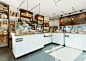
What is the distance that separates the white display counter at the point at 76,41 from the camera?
295 centimetres

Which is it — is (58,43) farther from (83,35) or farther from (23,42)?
(23,42)

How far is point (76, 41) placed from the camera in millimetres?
3209

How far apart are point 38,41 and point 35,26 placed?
0.98 m

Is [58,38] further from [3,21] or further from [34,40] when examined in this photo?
[3,21]

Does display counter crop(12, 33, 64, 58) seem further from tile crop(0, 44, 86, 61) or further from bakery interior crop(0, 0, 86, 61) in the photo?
tile crop(0, 44, 86, 61)

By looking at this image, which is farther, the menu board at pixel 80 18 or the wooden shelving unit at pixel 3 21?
the menu board at pixel 80 18

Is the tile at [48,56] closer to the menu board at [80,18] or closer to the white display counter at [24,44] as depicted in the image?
the white display counter at [24,44]

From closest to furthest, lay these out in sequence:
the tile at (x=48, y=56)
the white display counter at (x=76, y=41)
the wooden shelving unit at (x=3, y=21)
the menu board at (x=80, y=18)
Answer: the tile at (x=48, y=56) → the white display counter at (x=76, y=41) → the wooden shelving unit at (x=3, y=21) → the menu board at (x=80, y=18)

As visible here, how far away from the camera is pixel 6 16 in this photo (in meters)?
3.66

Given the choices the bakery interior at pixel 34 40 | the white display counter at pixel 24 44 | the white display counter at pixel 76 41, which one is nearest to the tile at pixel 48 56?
the bakery interior at pixel 34 40

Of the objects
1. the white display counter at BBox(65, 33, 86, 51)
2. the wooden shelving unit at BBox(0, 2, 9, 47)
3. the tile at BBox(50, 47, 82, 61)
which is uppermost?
the wooden shelving unit at BBox(0, 2, 9, 47)

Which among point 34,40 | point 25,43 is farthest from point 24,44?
point 34,40

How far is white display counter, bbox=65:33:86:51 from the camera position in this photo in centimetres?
295

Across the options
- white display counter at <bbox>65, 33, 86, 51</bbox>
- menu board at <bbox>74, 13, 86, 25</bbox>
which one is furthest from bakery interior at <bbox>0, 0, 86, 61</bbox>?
menu board at <bbox>74, 13, 86, 25</bbox>
